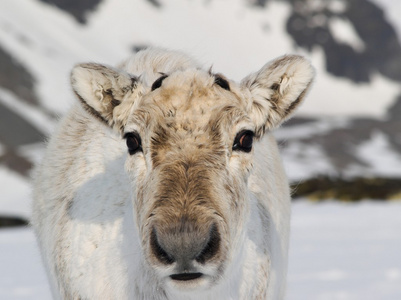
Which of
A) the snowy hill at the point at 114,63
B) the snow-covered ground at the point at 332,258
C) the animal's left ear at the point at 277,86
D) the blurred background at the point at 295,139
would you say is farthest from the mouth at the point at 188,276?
the snowy hill at the point at 114,63

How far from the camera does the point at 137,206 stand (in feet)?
19.7

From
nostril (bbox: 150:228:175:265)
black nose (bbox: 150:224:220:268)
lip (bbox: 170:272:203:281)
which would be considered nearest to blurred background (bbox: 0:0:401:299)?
nostril (bbox: 150:228:175:265)

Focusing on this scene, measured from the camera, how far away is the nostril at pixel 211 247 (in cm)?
511

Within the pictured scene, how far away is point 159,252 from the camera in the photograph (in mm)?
5191

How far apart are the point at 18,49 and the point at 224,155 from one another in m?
145

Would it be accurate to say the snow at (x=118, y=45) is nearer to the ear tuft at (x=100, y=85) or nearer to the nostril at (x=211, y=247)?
the ear tuft at (x=100, y=85)

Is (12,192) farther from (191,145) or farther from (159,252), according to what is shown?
(159,252)

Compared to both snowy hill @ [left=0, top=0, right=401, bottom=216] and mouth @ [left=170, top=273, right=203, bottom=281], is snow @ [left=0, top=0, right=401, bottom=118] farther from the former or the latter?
mouth @ [left=170, top=273, right=203, bottom=281]

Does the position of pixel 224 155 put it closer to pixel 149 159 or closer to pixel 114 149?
pixel 149 159

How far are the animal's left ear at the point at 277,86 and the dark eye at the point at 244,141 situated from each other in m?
0.25

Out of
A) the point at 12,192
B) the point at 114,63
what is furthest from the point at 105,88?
the point at 114,63

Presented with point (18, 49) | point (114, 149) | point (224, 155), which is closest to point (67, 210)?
point (114, 149)

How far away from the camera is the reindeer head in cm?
519

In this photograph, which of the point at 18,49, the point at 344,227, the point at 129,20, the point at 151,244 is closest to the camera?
the point at 151,244
